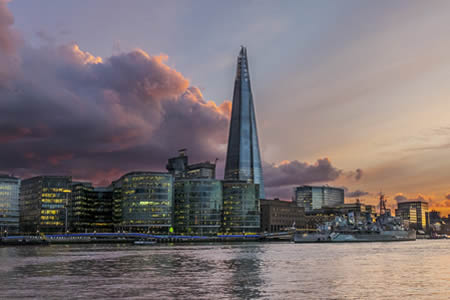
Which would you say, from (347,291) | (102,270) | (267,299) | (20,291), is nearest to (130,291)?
(20,291)

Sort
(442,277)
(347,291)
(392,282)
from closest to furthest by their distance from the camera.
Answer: (347,291) → (392,282) → (442,277)

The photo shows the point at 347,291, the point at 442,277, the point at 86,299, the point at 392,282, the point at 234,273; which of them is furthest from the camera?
the point at 234,273

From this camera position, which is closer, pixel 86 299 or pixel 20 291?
pixel 86 299

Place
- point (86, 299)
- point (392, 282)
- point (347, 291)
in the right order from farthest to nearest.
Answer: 1. point (392, 282)
2. point (347, 291)
3. point (86, 299)

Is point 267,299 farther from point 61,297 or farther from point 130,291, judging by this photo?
point 61,297

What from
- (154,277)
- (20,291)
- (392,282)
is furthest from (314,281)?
(20,291)

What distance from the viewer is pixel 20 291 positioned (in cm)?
5025

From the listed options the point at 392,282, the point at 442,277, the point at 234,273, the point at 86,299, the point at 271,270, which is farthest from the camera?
the point at 271,270

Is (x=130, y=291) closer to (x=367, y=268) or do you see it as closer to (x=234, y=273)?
(x=234, y=273)

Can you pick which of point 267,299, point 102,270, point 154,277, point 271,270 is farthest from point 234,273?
point 267,299

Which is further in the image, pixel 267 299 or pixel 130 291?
pixel 130 291

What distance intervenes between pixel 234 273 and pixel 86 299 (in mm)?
28761

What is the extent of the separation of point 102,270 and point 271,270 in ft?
80.9

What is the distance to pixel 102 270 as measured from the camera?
75.1m
